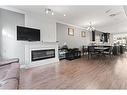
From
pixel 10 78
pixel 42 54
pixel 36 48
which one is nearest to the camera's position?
pixel 10 78

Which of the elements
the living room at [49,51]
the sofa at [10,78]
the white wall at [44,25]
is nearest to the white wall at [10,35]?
the living room at [49,51]

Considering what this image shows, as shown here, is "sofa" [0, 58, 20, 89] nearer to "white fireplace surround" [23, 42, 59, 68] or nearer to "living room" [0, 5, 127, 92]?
"living room" [0, 5, 127, 92]

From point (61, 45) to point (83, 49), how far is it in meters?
2.78

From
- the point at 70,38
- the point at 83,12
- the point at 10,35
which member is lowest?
the point at 10,35

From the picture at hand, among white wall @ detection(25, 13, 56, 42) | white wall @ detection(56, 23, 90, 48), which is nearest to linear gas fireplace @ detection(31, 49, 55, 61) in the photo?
white wall @ detection(25, 13, 56, 42)

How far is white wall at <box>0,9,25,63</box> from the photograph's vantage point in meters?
4.34

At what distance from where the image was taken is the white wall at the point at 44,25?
5.20m

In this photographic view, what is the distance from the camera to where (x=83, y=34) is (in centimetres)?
1011

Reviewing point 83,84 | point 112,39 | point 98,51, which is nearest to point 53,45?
point 98,51

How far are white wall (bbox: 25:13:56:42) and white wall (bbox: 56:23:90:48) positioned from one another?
667mm

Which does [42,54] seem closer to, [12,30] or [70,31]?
[12,30]

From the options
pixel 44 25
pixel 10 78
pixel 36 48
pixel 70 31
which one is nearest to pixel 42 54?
pixel 36 48

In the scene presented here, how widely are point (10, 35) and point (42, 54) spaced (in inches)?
69.6

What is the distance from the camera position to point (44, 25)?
603 centimetres
